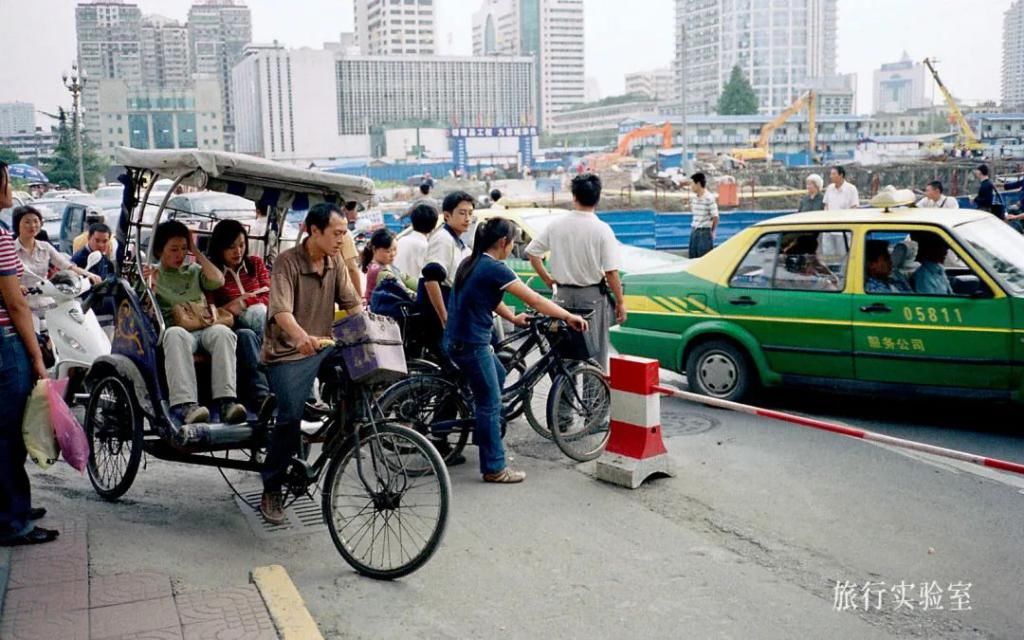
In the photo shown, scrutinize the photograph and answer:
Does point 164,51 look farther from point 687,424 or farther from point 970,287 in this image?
point 970,287

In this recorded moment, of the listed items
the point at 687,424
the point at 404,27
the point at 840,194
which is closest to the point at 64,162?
the point at 840,194

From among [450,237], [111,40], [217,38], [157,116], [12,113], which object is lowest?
[450,237]

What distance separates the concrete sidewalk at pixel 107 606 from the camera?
156 inches

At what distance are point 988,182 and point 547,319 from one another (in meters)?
12.8

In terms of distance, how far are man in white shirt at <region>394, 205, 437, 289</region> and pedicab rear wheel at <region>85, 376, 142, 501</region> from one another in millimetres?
2749

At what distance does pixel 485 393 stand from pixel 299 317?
1.44 metres

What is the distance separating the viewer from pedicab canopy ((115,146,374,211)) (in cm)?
533

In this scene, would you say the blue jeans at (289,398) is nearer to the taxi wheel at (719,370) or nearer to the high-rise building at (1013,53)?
the taxi wheel at (719,370)

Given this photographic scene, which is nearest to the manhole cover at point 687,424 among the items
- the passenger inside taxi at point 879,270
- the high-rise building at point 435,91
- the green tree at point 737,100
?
the passenger inside taxi at point 879,270

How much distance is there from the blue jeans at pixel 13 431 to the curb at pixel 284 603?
51.8 inches

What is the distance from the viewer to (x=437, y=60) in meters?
164

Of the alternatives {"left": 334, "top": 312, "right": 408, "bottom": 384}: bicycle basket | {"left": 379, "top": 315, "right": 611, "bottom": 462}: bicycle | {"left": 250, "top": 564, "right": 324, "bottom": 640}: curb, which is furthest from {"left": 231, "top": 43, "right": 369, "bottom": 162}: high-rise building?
{"left": 250, "top": 564, "right": 324, "bottom": 640}: curb

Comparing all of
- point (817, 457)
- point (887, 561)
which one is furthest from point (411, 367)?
point (887, 561)

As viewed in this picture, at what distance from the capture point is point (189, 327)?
577 centimetres
